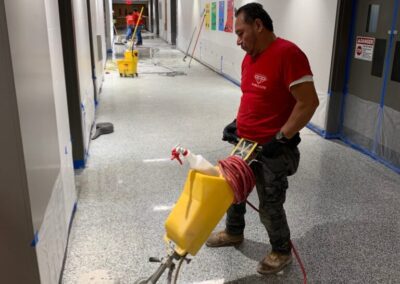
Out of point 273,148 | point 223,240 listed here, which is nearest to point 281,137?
point 273,148

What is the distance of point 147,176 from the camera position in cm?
355

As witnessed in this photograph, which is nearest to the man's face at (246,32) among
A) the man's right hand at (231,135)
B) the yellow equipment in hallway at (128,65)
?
the man's right hand at (231,135)

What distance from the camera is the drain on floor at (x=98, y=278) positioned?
215 centimetres

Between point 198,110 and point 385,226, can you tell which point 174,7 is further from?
point 385,226

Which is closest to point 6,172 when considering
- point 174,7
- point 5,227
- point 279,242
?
point 5,227

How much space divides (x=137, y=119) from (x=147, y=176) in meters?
2.01

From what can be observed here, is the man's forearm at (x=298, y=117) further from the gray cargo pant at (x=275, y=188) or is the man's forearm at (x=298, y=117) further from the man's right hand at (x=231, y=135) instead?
the man's right hand at (x=231, y=135)

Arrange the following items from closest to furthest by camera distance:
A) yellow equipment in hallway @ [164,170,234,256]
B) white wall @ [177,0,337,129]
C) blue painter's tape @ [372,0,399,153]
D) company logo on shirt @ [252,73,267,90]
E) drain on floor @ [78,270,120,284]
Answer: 1. yellow equipment in hallway @ [164,170,234,256]
2. company logo on shirt @ [252,73,267,90]
3. drain on floor @ [78,270,120,284]
4. blue painter's tape @ [372,0,399,153]
5. white wall @ [177,0,337,129]

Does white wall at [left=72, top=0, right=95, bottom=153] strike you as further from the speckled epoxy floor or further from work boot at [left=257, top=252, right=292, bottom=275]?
Result: work boot at [left=257, top=252, right=292, bottom=275]

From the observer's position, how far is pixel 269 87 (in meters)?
1.89

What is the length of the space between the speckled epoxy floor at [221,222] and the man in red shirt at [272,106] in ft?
1.09

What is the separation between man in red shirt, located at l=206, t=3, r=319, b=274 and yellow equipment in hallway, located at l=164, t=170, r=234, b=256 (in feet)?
1.25

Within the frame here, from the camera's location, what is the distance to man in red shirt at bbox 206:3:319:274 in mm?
1805

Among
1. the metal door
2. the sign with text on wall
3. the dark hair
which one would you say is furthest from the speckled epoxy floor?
the dark hair
